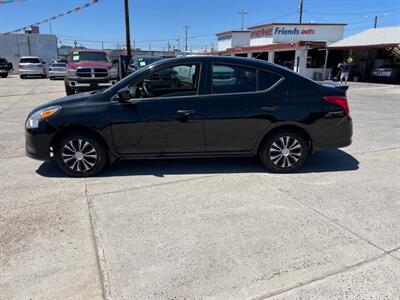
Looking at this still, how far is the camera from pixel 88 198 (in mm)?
3949

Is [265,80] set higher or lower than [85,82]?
higher

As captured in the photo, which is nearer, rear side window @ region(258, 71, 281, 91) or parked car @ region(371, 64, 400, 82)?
rear side window @ region(258, 71, 281, 91)

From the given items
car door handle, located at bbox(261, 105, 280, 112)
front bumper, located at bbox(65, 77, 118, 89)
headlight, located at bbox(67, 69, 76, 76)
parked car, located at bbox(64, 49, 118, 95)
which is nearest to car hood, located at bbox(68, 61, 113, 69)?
parked car, located at bbox(64, 49, 118, 95)

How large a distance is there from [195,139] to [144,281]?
240cm

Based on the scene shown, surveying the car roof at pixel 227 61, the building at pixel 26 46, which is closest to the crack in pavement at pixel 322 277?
the car roof at pixel 227 61

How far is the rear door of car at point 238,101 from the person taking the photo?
4.51 metres

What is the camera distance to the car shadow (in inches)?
191

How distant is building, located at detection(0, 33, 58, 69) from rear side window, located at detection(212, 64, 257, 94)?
146 feet

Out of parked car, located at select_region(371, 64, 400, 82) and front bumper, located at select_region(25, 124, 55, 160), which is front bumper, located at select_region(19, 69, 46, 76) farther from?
parked car, located at select_region(371, 64, 400, 82)

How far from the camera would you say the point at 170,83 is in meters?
4.59

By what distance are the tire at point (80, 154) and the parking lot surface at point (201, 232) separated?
173mm

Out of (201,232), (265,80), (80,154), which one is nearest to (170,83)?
(265,80)

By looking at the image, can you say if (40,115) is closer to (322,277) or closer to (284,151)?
(284,151)

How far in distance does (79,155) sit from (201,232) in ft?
7.55
